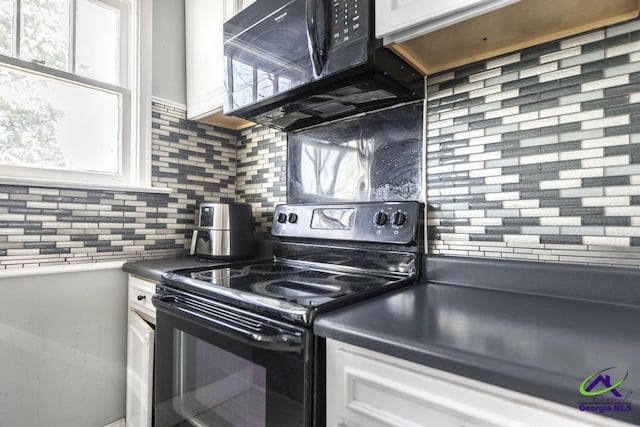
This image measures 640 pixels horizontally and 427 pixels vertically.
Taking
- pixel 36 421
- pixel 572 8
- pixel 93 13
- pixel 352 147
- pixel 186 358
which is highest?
pixel 93 13

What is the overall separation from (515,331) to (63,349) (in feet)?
5.43

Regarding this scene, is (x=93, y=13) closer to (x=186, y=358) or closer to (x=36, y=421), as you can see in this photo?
(x=186, y=358)

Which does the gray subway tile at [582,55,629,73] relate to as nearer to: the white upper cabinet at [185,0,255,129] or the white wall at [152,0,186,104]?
the white upper cabinet at [185,0,255,129]

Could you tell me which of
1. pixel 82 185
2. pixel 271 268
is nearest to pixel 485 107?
pixel 271 268

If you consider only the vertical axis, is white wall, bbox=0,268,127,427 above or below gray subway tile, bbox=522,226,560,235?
below

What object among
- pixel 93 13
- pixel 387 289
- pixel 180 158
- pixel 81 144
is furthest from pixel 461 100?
pixel 93 13

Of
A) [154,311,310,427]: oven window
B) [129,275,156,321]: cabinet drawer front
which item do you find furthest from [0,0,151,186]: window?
[154,311,310,427]: oven window

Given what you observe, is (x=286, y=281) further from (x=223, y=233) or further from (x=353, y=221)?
(x=223, y=233)

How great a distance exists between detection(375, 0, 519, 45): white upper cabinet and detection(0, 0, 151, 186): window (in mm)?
1272

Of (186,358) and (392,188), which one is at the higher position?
(392,188)

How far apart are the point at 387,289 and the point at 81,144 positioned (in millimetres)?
1519

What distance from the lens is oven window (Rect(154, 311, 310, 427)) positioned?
722 mm

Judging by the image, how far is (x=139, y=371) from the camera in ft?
4.51

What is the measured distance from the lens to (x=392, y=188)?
4.09 ft
